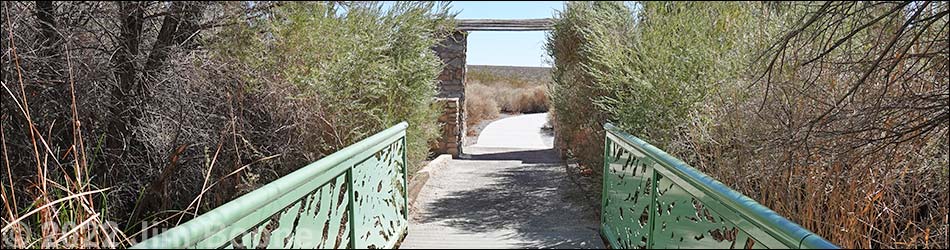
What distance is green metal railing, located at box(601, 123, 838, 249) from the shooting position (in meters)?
1.73

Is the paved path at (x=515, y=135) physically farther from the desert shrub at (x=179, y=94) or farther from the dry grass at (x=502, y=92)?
the desert shrub at (x=179, y=94)

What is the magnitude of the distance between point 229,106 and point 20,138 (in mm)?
1360

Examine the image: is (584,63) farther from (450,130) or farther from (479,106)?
(479,106)

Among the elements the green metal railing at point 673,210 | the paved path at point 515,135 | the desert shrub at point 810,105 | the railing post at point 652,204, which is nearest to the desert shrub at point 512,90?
the paved path at point 515,135

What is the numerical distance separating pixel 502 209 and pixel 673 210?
118 inches

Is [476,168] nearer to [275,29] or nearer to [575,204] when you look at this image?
[575,204]

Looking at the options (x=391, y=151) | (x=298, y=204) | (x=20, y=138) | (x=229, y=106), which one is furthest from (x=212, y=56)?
(x=298, y=204)

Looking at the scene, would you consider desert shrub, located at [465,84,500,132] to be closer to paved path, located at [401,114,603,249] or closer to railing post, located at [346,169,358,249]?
paved path, located at [401,114,603,249]

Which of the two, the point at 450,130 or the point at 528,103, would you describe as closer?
the point at 450,130

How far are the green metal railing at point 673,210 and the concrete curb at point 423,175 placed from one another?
1960 mm

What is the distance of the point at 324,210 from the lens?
2514 millimetres

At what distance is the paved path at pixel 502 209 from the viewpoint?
445 cm

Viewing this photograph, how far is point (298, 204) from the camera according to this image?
2.21 m

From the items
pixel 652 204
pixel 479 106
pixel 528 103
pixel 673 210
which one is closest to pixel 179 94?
pixel 652 204
